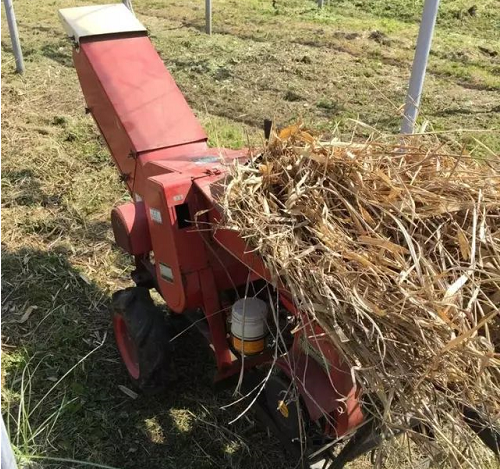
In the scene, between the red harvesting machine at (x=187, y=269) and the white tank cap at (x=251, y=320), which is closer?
the red harvesting machine at (x=187, y=269)

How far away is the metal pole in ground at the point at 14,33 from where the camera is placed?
6320 mm

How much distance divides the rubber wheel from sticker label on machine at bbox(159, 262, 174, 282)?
0.93ft

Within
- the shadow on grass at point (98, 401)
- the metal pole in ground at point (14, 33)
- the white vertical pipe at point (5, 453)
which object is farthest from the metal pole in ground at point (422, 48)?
the metal pole in ground at point (14, 33)

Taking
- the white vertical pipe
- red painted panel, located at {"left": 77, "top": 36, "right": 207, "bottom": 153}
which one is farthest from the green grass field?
the white vertical pipe

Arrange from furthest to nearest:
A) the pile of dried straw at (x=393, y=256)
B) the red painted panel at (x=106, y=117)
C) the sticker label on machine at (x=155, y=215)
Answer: the red painted panel at (x=106, y=117) < the sticker label on machine at (x=155, y=215) < the pile of dried straw at (x=393, y=256)

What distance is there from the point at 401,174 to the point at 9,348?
2.34 metres

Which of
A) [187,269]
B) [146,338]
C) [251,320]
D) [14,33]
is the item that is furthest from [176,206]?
[14,33]

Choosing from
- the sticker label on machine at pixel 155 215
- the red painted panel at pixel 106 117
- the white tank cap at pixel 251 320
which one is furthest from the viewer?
the red painted panel at pixel 106 117

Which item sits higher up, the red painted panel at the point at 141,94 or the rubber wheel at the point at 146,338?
the red painted panel at the point at 141,94

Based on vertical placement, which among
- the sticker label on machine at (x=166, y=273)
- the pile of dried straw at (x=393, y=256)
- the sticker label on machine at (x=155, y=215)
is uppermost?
the pile of dried straw at (x=393, y=256)

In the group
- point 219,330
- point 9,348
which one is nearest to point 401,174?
point 219,330

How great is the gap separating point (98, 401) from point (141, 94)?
1.59m

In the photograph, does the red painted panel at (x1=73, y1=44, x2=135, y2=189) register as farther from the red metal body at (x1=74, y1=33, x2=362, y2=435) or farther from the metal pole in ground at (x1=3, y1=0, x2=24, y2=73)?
the metal pole in ground at (x1=3, y1=0, x2=24, y2=73)

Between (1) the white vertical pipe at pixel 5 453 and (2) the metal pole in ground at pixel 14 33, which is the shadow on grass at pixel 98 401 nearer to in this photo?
(1) the white vertical pipe at pixel 5 453
